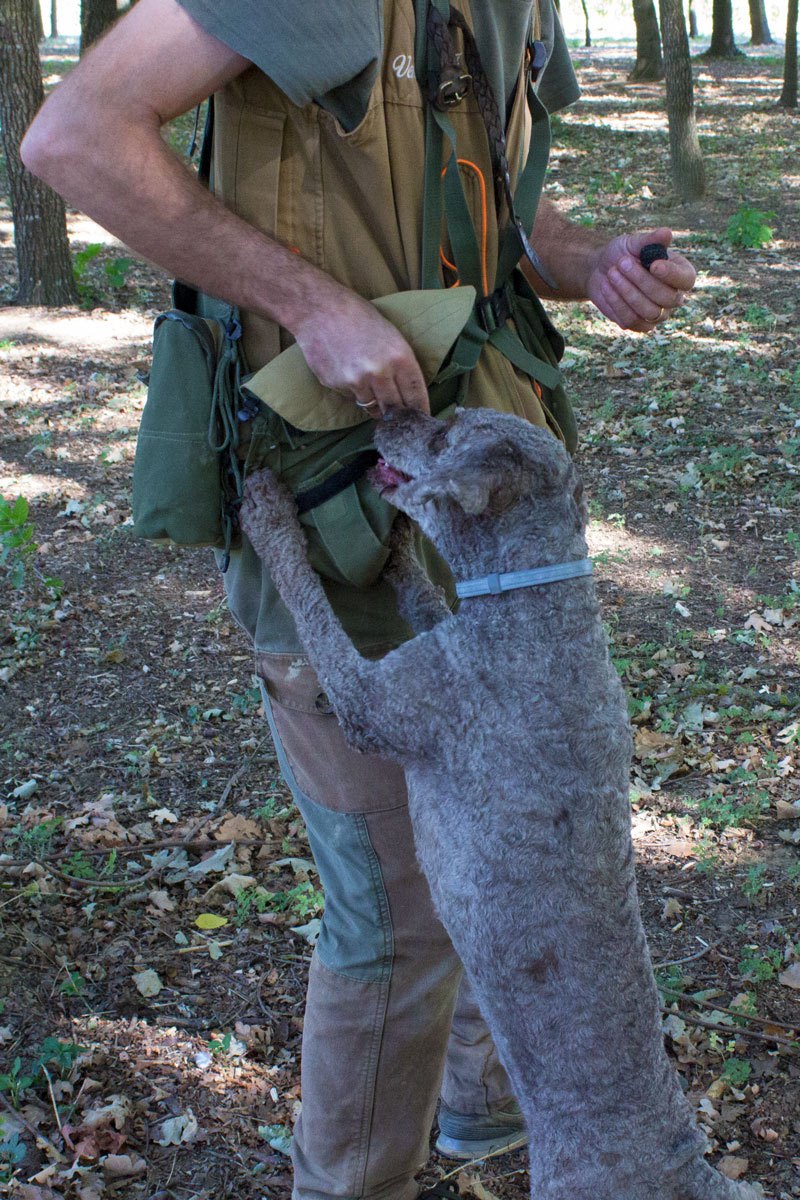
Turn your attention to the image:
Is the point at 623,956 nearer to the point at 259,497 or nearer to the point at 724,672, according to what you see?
the point at 259,497

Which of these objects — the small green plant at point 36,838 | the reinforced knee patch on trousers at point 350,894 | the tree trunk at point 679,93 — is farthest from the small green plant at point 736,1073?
the tree trunk at point 679,93

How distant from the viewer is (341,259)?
94.9 inches

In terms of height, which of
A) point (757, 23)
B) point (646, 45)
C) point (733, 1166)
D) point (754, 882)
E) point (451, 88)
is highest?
point (757, 23)

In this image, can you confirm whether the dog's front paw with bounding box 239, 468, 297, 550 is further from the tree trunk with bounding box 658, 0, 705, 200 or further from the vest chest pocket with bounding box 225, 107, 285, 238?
the tree trunk with bounding box 658, 0, 705, 200

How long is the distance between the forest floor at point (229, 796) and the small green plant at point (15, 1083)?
20 millimetres

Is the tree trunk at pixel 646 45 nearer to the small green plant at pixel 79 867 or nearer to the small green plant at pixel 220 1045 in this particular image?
the small green plant at pixel 79 867

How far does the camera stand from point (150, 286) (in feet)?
36.8

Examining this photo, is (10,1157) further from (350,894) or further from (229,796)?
(229,796)

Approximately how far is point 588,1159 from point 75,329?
8.96m

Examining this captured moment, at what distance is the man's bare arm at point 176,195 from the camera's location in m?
2.05

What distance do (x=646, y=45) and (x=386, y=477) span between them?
83.4 ft

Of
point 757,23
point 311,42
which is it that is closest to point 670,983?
point 311,42

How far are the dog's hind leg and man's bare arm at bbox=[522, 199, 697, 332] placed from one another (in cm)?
80

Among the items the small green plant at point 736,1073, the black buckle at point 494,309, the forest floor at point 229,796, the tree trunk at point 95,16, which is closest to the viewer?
the black buckle at point 494,309
